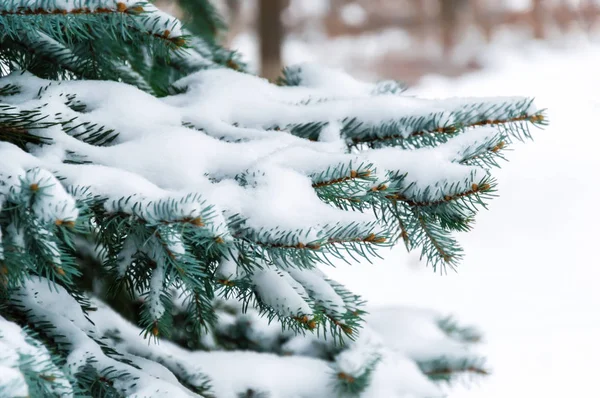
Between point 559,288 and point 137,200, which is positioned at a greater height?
point 559,288

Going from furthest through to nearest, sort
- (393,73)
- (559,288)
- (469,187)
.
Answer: (393,73), (559,288), (469,187)

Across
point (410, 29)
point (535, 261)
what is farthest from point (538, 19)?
point (535, 261)

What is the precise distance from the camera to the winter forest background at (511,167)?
4844mm

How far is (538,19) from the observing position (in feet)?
34.8

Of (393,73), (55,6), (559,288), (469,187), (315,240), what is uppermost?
(393,73)

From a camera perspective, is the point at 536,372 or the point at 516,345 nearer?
the point at 536,372

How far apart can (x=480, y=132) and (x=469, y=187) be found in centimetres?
18

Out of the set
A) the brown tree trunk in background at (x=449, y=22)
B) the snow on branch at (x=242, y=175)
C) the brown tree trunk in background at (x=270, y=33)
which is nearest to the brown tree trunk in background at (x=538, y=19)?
the brown tree trunk in background at (x=449, y=22)

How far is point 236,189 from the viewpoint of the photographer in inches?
42.0

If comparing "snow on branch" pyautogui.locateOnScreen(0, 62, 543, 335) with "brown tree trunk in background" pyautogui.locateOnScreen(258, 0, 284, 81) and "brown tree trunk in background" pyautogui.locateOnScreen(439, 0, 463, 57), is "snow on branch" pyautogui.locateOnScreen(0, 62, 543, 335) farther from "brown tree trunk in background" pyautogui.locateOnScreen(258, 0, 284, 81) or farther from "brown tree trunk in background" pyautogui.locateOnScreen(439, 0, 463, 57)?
"brown tree trunk in background" pyautogui.locateOnScreen(439, 0, 463, 57)

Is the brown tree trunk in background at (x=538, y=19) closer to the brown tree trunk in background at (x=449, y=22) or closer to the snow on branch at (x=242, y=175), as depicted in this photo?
the brown tree trunk in background at (x=449, y=22)

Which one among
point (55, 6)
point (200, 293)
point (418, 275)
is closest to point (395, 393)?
point (200, 293)

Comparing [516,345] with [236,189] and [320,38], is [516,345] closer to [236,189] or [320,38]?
[236,189]

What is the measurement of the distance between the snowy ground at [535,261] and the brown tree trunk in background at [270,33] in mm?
2388
